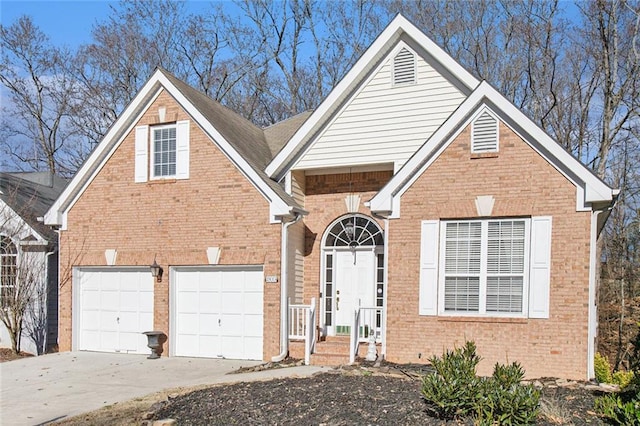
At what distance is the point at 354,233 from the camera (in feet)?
45.8

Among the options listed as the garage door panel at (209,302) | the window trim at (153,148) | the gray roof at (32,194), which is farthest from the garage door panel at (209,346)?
the gray roof at (32,194)

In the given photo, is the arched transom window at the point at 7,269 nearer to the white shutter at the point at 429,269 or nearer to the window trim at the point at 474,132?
the white shutter at the point at 429,269

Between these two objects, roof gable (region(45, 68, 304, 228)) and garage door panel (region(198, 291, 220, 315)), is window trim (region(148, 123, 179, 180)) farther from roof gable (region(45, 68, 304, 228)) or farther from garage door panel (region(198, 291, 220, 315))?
garage door panel (region(198, 291, 220, 315))

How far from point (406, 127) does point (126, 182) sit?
7407 millimetres

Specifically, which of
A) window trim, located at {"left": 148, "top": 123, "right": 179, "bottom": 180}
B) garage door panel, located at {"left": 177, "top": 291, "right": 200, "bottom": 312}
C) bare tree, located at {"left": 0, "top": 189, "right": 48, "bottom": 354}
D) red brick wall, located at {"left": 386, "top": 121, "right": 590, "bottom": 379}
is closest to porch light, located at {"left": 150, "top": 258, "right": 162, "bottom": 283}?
garage door panel, located at {"left": 177, "top": 291, "right": 200, "bottom": 312}

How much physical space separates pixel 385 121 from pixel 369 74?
128 cm

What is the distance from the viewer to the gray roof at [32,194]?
17172mm

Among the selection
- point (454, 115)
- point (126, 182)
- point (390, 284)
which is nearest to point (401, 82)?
point (454, 115)

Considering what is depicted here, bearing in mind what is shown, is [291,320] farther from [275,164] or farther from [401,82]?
[401,82]

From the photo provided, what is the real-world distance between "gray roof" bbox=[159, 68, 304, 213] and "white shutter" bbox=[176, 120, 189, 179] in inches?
26.1

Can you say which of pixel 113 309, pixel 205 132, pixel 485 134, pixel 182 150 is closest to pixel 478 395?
pixel 485 134

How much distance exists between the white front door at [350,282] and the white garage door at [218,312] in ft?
6.93

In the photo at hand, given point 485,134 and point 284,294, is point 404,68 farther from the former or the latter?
point 284,294

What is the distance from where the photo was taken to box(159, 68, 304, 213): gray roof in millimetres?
13445
